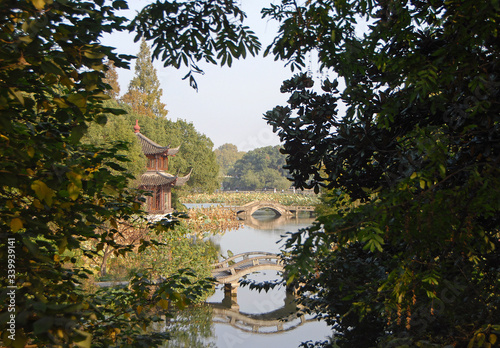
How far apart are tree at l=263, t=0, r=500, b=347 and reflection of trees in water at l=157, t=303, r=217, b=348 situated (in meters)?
11.1

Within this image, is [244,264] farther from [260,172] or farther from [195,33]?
[260,172]

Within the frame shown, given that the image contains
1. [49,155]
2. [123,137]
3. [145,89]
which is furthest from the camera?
[145,89]

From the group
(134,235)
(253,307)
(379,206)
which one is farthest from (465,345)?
(253,307)

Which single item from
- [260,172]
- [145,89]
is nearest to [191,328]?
[145,89]

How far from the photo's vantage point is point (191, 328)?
15.8m

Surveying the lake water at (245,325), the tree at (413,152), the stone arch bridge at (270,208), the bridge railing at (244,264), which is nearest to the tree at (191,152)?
the stone arch bridge at (270,208)

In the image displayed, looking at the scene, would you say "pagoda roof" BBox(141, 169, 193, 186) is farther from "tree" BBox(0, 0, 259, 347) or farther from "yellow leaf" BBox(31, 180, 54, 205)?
"yellow leaf" BBox(31, 180, 54, 205)

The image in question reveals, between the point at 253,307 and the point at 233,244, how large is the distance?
13076 millimetres

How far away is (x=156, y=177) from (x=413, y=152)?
80.5 feet

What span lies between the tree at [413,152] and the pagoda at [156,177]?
2255 cm

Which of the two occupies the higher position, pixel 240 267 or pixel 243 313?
pixel 240 267

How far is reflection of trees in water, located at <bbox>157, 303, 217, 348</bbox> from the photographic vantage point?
14.4 meters

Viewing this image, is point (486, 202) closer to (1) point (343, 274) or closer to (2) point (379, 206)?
(2) point (379, 206)

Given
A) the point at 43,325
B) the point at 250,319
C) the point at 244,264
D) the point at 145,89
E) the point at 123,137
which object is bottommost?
the point at 250,319
